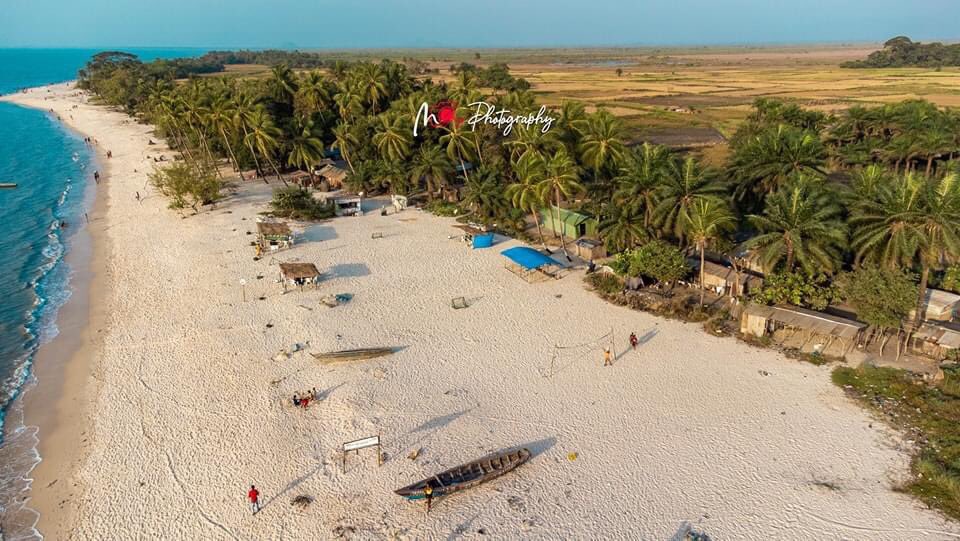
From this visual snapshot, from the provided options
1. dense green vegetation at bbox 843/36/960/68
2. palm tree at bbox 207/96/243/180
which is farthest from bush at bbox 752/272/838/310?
dense green vegetation at bbox 843/36/960/68

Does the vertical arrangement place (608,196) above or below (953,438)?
above

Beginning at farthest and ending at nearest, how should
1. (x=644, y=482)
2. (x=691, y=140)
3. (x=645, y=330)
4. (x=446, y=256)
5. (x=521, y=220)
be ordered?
1. (x=691, y=140)
2. (x=521, y=220)
3. (x=446, y=256)
4. (x=645, y=330)
5. (x=644, y=482)

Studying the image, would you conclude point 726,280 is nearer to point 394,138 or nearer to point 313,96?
point 394,138

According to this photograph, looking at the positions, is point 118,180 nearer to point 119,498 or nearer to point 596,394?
point 119,498

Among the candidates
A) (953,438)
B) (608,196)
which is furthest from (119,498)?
(608,196)

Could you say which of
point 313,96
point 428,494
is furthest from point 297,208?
point 428,494

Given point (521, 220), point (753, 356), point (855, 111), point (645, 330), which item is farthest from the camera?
point (855, 111)

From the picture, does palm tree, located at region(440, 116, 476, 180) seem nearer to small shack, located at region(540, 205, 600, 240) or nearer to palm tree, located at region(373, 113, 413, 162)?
palm tree, located at region(373, 113, 413, 162)
